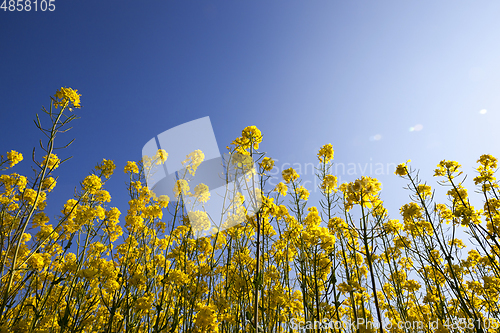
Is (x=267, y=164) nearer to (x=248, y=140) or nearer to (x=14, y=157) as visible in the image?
(x=248, y=140)

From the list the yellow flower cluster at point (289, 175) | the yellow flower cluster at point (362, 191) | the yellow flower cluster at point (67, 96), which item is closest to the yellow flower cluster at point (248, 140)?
the yellow flower cluster at point (362, 191)

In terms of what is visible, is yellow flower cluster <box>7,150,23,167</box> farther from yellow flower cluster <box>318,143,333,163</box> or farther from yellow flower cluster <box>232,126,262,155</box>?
yellow flower cluster <box>318,143,333,163</box>

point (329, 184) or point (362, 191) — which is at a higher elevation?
point (329, 184)

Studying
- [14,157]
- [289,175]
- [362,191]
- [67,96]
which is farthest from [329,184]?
[14,157]

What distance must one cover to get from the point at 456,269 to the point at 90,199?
6.59m

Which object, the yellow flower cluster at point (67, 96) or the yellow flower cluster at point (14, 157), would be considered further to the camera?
the yellow flower cluster at point (14, 157)

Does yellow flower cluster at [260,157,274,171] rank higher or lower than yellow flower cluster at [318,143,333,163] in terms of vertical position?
lower

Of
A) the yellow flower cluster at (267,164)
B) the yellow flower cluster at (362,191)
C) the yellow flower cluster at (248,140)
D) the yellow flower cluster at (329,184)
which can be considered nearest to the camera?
the yellow flower cluster at (362,191)

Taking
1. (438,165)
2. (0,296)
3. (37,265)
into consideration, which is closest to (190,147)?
(37,265)

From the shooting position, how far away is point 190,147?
4238mm

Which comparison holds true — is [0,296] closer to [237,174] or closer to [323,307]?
[237,174]

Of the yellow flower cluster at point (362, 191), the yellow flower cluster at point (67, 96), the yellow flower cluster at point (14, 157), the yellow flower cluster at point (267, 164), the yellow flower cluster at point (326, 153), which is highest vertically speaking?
the yellow flower cluster at point (326, 153)

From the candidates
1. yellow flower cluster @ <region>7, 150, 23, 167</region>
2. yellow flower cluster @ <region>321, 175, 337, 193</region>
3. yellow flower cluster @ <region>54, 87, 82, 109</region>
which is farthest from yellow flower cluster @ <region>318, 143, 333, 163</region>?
yellow flower cluster @ <region>7, 150, 23, 167</region>

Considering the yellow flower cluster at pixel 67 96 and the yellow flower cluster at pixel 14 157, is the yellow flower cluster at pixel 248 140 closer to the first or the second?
the yellow flower cluster at pixel 67 96
